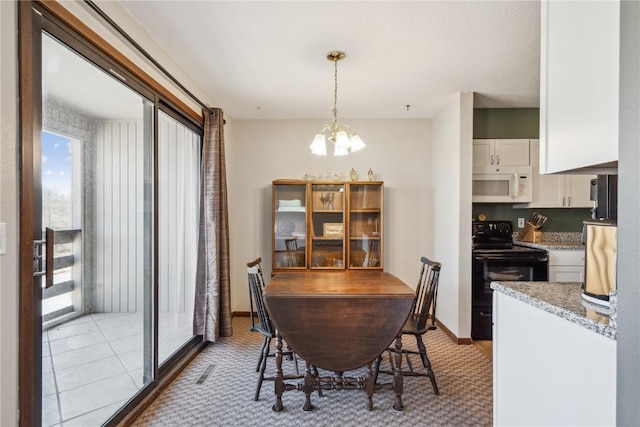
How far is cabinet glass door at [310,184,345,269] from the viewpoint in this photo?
3.86 m

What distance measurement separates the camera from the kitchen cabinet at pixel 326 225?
12.6ft

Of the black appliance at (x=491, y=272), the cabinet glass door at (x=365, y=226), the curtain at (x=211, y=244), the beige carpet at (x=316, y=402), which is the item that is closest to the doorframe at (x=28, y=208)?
the beige carpet at (x=316, y=402)

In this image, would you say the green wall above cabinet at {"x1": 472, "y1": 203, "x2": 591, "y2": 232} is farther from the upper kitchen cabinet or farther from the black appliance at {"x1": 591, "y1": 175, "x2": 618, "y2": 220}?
the upper kitchen cabinet

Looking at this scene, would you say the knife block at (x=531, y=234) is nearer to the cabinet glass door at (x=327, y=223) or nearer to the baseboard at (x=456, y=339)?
the baseboard at (x=456, y=339)

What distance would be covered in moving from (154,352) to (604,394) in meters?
2.42

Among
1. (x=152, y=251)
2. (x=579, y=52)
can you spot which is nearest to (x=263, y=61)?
(x=152, y=251)

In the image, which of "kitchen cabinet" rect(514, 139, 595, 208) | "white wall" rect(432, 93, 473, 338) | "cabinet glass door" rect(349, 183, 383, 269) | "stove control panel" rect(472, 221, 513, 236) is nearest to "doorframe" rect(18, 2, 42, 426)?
"cabinet glass door" rect(349, 183, 383, 269)

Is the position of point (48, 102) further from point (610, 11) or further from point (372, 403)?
point (372, 403)

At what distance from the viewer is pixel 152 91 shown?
2.27 metres

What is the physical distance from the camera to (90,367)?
6.61ft

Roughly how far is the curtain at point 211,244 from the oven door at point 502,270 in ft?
8.16

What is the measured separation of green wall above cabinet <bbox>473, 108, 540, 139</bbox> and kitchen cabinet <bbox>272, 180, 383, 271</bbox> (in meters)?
1.33

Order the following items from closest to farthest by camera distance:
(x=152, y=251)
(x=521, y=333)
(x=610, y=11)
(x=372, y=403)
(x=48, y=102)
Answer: (x=610, y=11)
(x=521, y=333)
(x=48, y=102)
(x=372, y=403)
(x=152, y=251)

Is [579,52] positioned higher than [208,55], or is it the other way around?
[208,55]
